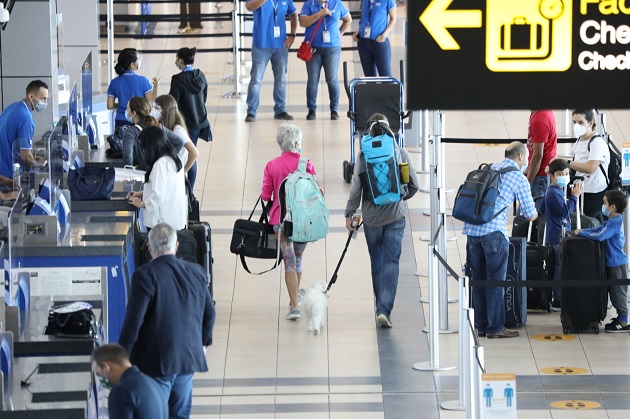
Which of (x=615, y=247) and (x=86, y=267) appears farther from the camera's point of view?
(x=615, y=247)

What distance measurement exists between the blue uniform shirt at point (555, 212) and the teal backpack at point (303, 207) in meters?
1.82

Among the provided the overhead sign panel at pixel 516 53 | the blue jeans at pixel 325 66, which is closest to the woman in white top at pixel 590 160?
the blue jeans at pixel 325 66

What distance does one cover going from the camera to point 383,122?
10680 mm

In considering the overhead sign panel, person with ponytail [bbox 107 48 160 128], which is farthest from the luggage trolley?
the overhead sign panel

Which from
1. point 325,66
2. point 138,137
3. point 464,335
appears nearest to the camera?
point 464,335

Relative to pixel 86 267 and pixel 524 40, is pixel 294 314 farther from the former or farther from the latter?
pixel 524 40

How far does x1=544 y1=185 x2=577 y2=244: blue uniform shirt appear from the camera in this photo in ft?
36.9

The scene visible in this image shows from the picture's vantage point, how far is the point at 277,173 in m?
10.8

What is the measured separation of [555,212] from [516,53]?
692 cm

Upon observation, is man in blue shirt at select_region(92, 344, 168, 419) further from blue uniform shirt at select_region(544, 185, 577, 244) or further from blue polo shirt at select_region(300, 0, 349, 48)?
blue polo shirt at select_region(300, 0, 349, 48)

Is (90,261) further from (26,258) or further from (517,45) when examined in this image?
(517,45)

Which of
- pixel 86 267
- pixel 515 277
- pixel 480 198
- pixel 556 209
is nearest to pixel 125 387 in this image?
pixel 86 267

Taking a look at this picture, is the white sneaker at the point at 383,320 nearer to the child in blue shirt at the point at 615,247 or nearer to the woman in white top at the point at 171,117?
the child in blue shirt at the point at 615,247

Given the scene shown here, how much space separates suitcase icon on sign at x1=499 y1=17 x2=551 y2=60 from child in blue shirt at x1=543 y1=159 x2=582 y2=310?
6.77 meters
